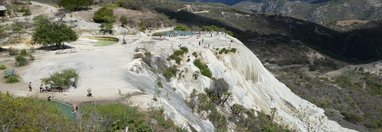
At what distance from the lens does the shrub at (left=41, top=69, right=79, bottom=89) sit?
33062mm

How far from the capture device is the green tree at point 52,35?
52.1m

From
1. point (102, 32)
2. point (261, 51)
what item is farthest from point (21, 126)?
point (261, 51)

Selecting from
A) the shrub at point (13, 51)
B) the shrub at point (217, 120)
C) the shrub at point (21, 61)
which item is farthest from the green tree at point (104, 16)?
the shrub at point (217, 120)

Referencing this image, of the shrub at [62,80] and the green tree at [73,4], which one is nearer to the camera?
the shrub at [62,80]

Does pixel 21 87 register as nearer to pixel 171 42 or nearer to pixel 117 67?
pixel 117 67

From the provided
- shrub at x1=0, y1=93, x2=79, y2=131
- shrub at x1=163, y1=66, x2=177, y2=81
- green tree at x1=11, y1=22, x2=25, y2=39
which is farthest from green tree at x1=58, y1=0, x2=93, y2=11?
shrub at x1=0, y1=93, x2=79, y2=131

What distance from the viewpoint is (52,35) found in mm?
52219

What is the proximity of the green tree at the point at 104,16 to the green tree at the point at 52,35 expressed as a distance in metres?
17.8

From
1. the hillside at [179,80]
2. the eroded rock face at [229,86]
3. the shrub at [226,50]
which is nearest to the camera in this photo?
the hillside at [179,80]

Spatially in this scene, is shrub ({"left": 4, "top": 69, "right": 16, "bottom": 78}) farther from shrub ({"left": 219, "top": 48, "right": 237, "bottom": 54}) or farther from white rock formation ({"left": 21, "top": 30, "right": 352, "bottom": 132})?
shrub ({"left": 219, "top": 48, "right": 237, "bottom": 54})

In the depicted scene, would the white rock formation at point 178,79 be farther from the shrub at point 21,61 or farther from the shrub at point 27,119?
the shrub at point 27,119

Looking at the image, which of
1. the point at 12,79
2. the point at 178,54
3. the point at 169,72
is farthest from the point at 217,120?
the point at 12,79

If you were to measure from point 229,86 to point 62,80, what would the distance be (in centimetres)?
2145

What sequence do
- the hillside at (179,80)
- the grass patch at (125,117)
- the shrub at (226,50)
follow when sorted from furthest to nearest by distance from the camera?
1. the shrub at (226,50)
2. the hillside at (179,80)
3. the grass patch at (125,117)
